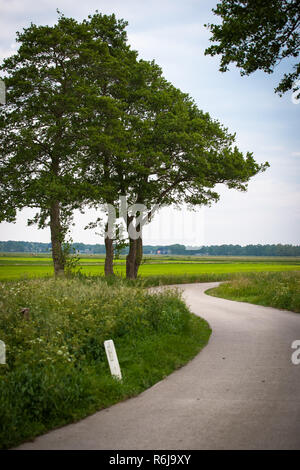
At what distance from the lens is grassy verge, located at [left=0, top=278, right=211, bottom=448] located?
261 inches

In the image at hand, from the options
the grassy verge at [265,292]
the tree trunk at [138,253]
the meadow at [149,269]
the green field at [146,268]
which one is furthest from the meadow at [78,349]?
the tree trunk at [138,253]

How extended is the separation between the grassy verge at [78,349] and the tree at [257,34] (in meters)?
9.87

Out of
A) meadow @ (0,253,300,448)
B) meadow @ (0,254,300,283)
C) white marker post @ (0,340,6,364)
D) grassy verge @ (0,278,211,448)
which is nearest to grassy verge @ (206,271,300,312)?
meadow @ (0,253,300,448)

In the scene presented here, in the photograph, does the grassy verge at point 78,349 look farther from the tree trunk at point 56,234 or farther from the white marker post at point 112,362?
the tree trunk at point 56,234

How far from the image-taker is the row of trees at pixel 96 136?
27844mm

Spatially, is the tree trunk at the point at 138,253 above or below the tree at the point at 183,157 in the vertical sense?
below

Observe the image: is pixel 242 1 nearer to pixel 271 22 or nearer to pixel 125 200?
pixel 271 22

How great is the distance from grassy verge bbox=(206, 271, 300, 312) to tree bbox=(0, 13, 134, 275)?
38.1ft

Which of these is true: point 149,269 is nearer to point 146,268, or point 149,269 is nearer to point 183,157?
point 146,268

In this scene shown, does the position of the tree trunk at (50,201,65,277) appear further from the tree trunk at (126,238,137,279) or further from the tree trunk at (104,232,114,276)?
the tree trunk at (126,238,137,279)

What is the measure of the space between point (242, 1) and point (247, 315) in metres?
12.9

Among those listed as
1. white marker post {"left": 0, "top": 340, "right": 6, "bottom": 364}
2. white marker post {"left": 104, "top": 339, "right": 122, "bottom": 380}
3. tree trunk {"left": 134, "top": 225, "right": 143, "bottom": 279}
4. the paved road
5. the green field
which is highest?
tree trunk {"left": 134, "top": 225, "right": 143, "bottom": 279}

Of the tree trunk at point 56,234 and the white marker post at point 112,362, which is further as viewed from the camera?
the tree trunk at point 56,234

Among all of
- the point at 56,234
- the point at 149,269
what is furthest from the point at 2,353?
the point at 149,269
